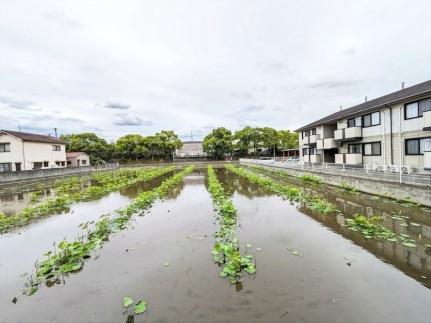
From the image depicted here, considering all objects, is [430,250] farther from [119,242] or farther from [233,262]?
[119,242]

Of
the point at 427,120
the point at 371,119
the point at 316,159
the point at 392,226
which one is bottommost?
the point at 392,226

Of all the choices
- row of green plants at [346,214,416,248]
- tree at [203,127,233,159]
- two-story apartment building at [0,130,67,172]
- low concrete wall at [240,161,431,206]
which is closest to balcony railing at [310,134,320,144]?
low concrete wall at [240,161,431,206]

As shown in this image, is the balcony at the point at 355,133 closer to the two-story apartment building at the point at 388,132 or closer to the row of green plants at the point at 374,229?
the two-story apartment building at the point at 388,132

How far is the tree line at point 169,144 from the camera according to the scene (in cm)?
5700

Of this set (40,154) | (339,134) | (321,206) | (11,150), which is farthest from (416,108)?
(40,154)

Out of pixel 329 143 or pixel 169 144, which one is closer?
pixel 329 143

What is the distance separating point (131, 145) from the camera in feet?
197

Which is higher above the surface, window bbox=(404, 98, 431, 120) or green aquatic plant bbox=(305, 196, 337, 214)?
window bbox=(404, 98, 431, 120)

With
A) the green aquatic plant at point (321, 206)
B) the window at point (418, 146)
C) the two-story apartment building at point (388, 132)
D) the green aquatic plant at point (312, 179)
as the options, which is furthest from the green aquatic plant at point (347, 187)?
the window at point (418, 146)

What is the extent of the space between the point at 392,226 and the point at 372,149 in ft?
42.3

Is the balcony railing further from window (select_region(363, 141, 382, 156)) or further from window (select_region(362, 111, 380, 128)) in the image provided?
window (select_region(363, 141, 382, 156))

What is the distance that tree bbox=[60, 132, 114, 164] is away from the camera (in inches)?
2153

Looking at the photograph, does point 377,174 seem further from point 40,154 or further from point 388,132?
point 40,154

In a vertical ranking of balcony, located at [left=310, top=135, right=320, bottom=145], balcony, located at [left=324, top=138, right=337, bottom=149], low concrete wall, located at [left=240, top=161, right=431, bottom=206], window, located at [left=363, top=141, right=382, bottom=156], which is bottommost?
low concrete wall, located at [left=240, top=161, right=431, bottom=206]
